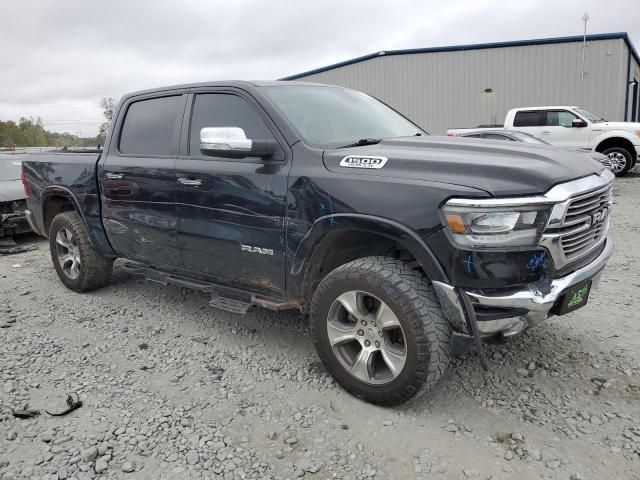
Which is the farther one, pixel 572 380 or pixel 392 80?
pixel 392 80

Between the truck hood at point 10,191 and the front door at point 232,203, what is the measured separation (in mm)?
5269

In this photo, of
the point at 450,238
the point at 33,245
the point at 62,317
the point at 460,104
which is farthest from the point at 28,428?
the point at 460,104

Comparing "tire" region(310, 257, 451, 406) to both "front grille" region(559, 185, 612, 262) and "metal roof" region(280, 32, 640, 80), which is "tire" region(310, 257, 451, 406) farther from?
"metal roof" region(280, 32, 640, 80)

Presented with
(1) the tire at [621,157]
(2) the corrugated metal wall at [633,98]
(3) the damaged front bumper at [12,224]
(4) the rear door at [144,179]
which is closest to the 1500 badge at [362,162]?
(4) the rear door at [144,179]

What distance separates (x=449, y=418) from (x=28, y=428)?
2323 millimetres

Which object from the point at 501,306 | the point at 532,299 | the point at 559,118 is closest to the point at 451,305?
the point at 501,306

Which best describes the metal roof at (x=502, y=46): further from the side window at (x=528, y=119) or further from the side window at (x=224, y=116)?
the side window at (x=224, y=116)

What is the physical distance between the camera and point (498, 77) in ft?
67.9

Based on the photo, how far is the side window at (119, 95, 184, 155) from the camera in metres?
4.08

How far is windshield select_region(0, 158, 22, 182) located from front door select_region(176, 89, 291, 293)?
226 inches

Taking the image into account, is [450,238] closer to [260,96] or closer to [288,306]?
[288,306]

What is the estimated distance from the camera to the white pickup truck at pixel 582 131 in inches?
530

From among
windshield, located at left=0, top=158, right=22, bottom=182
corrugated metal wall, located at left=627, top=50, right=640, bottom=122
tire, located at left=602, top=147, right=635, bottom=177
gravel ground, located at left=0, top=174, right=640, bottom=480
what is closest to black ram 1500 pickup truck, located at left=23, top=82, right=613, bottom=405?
gravel ground, located at left=0, top=174, right=640, bottom=480

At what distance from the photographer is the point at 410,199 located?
269cm
